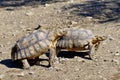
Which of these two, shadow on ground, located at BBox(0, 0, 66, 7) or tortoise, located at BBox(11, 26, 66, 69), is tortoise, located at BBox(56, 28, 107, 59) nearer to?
tortoise, located at BBox(11, 26, 66, 69)

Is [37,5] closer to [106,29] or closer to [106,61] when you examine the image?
[106,29]

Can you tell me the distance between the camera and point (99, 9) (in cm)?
1175

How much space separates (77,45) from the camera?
804cm

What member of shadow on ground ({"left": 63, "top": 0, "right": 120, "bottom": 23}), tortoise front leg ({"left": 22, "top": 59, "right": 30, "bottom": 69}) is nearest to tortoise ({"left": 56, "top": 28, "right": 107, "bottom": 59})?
tortoise front leg ({"left": 22, "top": 59, "right": 30, "bottom": 69})

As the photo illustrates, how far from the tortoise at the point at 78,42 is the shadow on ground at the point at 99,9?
8.63ft

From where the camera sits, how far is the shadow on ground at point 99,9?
433 inches

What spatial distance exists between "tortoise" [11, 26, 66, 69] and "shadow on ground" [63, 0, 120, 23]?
126 inches

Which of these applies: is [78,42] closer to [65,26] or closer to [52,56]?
[52,56]

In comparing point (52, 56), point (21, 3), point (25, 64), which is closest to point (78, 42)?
point (52, 56)

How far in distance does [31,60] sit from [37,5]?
521 centimetres

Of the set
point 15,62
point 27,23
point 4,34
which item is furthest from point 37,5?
point 15,62

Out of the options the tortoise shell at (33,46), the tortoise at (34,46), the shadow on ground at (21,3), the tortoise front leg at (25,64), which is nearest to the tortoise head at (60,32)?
the tortoise at (34,46)

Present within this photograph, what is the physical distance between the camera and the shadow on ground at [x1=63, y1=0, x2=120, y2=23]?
10991 mm

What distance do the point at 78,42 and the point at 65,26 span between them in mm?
2486
